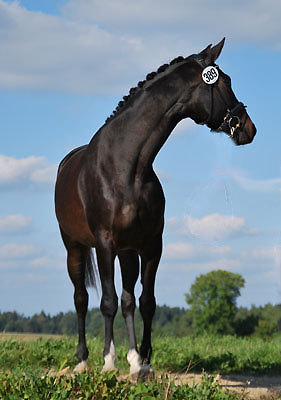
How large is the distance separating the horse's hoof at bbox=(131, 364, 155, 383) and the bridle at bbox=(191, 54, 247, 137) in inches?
117

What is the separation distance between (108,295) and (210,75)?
2.85m

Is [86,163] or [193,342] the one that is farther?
[193,342]

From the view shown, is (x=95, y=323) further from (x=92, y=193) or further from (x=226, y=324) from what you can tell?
(x=92, y=193)

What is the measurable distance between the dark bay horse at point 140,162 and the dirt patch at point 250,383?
0.96 m

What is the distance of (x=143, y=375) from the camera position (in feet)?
23.9

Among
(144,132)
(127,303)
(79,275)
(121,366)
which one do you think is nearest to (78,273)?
(79,275)

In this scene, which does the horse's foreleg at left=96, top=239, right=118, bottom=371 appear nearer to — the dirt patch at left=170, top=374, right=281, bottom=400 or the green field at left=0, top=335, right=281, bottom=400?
the green field at left=0, top=335, right=281, bottom=400

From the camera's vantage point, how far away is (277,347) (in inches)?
505

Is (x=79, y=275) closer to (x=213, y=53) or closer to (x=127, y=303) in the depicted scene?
(x=127, y=303)

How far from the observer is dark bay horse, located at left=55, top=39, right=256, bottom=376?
24.0 feet

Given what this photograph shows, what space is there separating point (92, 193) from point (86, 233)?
0.74m

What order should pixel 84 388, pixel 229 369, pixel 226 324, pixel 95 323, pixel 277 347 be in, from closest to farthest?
pixel 84 388
pixel 229 369
pixel 277 347
pixel 95 323
pixel 226 324

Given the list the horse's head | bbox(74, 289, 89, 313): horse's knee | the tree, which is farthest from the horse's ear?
the tree

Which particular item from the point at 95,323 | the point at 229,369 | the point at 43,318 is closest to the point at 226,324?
the point at 95,323
